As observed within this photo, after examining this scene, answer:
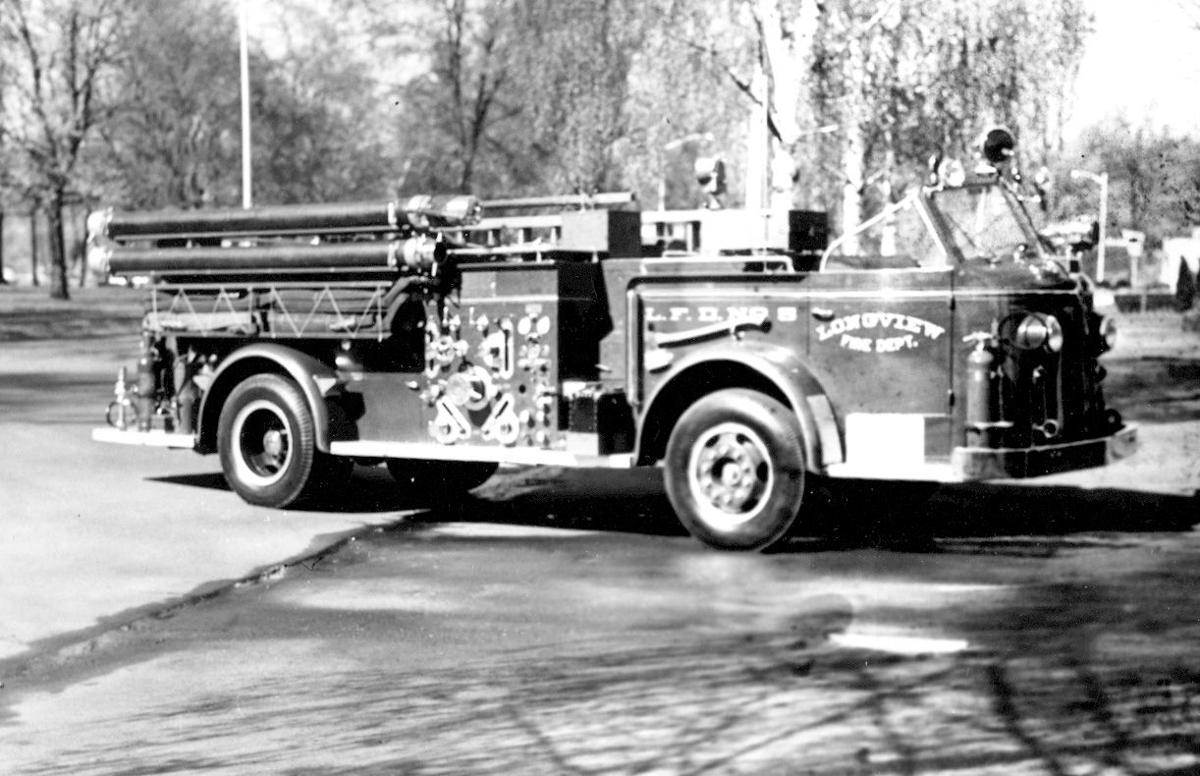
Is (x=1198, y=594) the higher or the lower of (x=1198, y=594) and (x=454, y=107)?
the lower

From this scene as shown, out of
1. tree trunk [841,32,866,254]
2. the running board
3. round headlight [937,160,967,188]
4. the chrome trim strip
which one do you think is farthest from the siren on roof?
tree trunk [841,32,866,254]

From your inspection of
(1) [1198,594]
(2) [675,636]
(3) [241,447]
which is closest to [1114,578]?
(1) [1198,594]

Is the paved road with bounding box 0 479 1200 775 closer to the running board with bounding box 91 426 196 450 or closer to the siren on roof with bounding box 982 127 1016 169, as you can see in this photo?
the siren on roof with bounding box 982 127 1016 169

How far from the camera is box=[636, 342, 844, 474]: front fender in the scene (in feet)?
35.2

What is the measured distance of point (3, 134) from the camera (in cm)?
5278

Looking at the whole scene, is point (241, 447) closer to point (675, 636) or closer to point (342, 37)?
A: point (675, 636)

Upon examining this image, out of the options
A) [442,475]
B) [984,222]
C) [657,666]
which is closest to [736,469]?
[984,222]

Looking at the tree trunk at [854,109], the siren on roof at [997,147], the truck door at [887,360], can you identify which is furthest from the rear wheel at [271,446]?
the tree trunk at [854,109]

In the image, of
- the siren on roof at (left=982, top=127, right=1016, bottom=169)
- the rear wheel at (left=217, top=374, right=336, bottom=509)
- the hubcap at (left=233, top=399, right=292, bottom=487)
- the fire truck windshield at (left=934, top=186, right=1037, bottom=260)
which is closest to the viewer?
the fire truck windshield at (left=934, top=186, right=1037, bottom=260)

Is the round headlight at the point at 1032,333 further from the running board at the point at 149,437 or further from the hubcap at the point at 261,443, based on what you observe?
the running board at the point at 149,437

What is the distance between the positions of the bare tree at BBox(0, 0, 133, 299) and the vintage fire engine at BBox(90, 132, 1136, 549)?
41509mm

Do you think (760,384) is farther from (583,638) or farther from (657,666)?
(657,666)

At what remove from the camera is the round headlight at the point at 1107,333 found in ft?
37.8

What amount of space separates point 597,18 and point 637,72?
10.2ft
